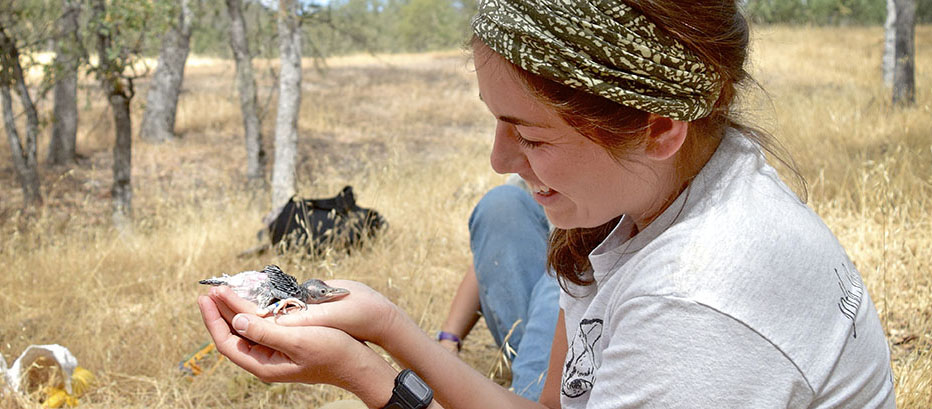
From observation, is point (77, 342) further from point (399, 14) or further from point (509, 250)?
point (399, 14)

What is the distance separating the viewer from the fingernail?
136cm

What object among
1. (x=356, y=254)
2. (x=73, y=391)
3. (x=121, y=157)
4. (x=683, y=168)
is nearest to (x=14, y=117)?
(x=121, y=157)

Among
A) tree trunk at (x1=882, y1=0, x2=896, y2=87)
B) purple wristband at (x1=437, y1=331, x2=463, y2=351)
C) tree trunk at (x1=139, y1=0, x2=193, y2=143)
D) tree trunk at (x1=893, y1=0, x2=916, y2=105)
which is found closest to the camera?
purple wristband at (x1=437, y1=331, x2=463, y2=351)

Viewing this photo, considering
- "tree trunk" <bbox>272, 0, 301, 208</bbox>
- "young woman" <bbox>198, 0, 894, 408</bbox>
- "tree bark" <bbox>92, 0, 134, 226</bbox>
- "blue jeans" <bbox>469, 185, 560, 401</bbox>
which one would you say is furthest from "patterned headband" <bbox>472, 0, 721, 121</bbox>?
"tree trunk" <bbox>272, 0, 301, 208</bbox>

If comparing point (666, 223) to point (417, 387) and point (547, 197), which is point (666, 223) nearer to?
point (547, 197)

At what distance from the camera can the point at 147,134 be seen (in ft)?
39.7

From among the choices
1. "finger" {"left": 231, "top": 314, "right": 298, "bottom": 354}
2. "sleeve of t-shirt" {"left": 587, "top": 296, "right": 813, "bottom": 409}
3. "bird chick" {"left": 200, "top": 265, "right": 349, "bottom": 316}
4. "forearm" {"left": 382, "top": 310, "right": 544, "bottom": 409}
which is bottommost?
"forearm" {"left": 382, "top": 310, "right": 544, "bottom": 409}

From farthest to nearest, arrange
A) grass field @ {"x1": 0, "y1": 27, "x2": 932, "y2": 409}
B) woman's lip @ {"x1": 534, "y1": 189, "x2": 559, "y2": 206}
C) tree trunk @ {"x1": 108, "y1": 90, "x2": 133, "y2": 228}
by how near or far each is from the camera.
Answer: tree trunk @ {"x1": 108, "y1": 90, "x2": 133, "y2": 228} < grass field @ {"x1": 0, "y1": 27, "x2": 932, "y2": 409} < woman's lip @ {"x1": 534, "y1": 189, "x2": 559, "y2": 206}

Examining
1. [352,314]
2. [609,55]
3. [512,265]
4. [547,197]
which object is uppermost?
[609,55]

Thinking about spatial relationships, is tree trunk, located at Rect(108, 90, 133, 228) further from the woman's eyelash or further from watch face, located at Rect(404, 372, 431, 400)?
the woman's eyelash

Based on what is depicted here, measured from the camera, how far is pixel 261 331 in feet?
4.45

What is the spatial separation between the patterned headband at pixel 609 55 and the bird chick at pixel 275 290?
0.67 meters

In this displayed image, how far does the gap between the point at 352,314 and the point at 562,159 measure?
1.81ft

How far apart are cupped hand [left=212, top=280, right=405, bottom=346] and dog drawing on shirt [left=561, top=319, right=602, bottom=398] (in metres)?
0.37
